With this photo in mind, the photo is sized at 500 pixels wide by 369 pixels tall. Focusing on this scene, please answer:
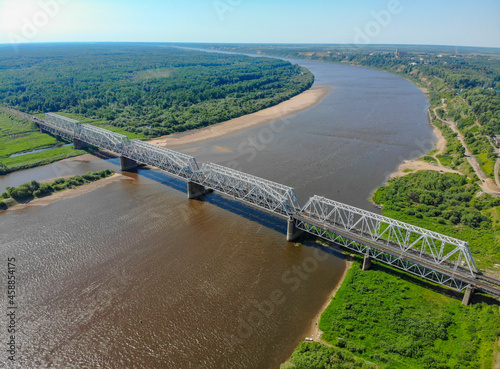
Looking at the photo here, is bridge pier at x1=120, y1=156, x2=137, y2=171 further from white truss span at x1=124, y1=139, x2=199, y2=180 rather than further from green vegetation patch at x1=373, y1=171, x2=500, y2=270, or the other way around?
green vegetation patch at x1=373, y1=171, x2=500, y2=270

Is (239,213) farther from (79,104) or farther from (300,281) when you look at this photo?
(79,104)

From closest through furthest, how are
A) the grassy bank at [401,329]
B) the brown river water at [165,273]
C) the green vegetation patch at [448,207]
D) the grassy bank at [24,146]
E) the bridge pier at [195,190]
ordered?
the grassy bank at [401,329] < the brown river water at [165,273] < the green vegetation patch at [448,207] < the bridge pier at [195,190] < the grassy bank at [24,146]

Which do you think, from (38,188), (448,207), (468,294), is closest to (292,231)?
(468,294)

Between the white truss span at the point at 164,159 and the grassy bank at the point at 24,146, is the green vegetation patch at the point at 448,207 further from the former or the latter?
the grassy bank at the point at 24,146

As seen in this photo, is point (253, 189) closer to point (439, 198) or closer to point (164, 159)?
point (164, 159)

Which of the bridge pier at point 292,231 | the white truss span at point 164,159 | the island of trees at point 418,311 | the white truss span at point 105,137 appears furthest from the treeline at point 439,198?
the white truss span at point 105,137

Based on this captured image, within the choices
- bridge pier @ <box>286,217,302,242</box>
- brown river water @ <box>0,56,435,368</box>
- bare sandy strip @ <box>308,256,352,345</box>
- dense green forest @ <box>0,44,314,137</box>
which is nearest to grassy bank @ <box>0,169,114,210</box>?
brown river water @ <box>0,56,435,368</box>
